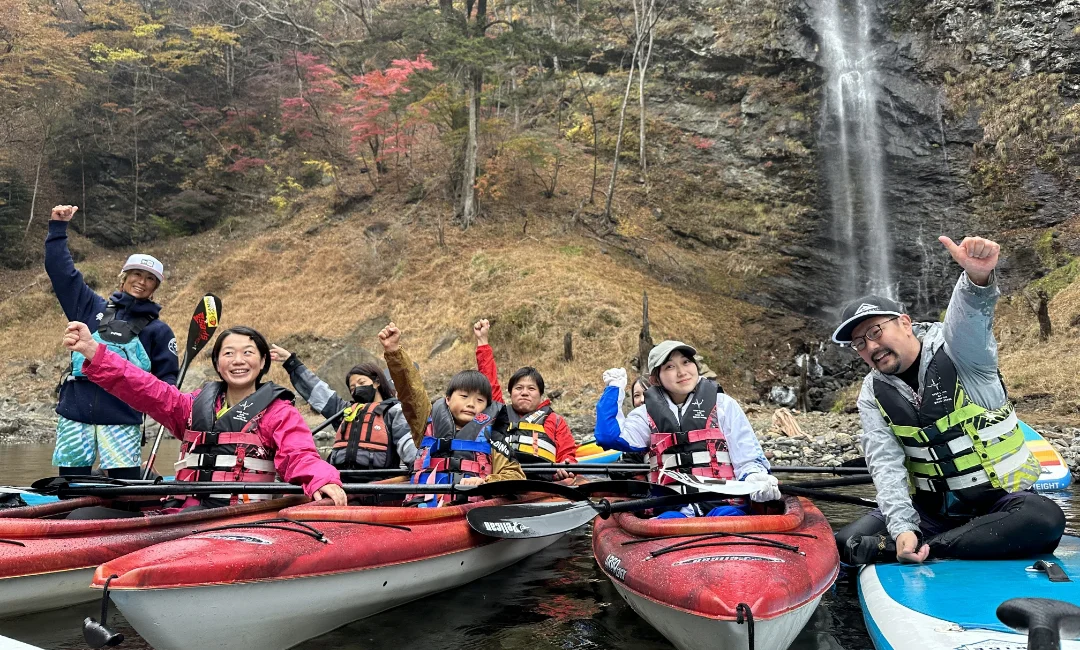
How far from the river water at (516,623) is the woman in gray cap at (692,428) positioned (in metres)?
0.73

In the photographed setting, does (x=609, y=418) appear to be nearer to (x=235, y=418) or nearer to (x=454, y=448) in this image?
(x=454, y=448)

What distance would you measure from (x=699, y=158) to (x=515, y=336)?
949cm

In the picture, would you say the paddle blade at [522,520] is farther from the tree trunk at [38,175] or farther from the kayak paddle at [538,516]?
the tree trunk at [38,175]

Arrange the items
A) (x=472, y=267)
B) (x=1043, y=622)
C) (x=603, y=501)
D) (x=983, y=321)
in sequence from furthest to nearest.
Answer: (x=472, y=267) < (x=603, y=501) < (x=983, y=321) < (x=1043, y=622)

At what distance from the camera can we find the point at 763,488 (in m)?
4.05

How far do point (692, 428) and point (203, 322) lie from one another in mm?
4314

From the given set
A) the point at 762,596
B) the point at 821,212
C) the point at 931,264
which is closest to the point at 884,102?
the point at 821,212

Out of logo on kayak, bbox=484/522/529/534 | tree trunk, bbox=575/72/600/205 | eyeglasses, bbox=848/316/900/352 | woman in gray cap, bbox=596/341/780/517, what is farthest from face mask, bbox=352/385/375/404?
tree trunk, bbox=575/72/600/205

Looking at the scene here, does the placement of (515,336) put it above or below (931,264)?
below

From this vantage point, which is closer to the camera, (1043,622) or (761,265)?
(1043,622)

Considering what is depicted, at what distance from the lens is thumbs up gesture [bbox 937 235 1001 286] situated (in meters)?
3.04

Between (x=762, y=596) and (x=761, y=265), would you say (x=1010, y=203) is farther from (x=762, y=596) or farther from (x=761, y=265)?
(x=762, y=596)

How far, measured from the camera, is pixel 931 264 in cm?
1930

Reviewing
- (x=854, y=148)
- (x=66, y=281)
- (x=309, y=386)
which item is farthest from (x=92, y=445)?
(x=854, y=148)
